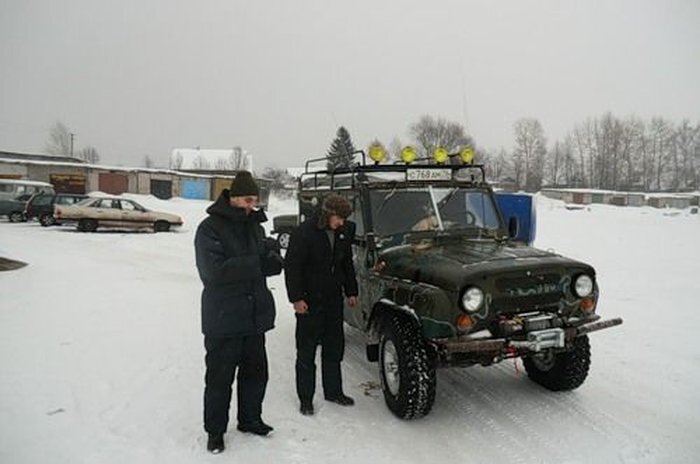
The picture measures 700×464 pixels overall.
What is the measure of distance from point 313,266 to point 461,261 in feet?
4.26

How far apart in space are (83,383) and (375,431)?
295 centimetres

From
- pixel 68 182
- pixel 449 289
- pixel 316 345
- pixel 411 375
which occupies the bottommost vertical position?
pixel 411 375

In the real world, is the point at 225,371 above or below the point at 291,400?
above

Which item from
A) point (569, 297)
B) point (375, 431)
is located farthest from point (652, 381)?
point (375, 431)

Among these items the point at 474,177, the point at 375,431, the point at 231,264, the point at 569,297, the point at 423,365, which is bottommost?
the point at 375,431

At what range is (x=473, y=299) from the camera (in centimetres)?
399

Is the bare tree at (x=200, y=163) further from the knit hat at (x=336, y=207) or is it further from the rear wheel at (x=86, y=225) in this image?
the knit hat at (x=336, y=207)

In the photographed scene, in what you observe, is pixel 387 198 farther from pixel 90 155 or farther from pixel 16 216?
pixel 90 155

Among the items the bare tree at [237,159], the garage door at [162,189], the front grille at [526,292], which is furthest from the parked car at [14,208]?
the bare tree at [237,159]

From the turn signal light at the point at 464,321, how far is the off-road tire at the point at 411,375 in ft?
1.54

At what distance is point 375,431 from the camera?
4.21 m

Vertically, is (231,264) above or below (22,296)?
above

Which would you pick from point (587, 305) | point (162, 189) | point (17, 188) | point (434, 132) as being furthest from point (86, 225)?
point (434, 132)

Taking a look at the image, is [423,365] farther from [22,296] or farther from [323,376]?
[22,296]
